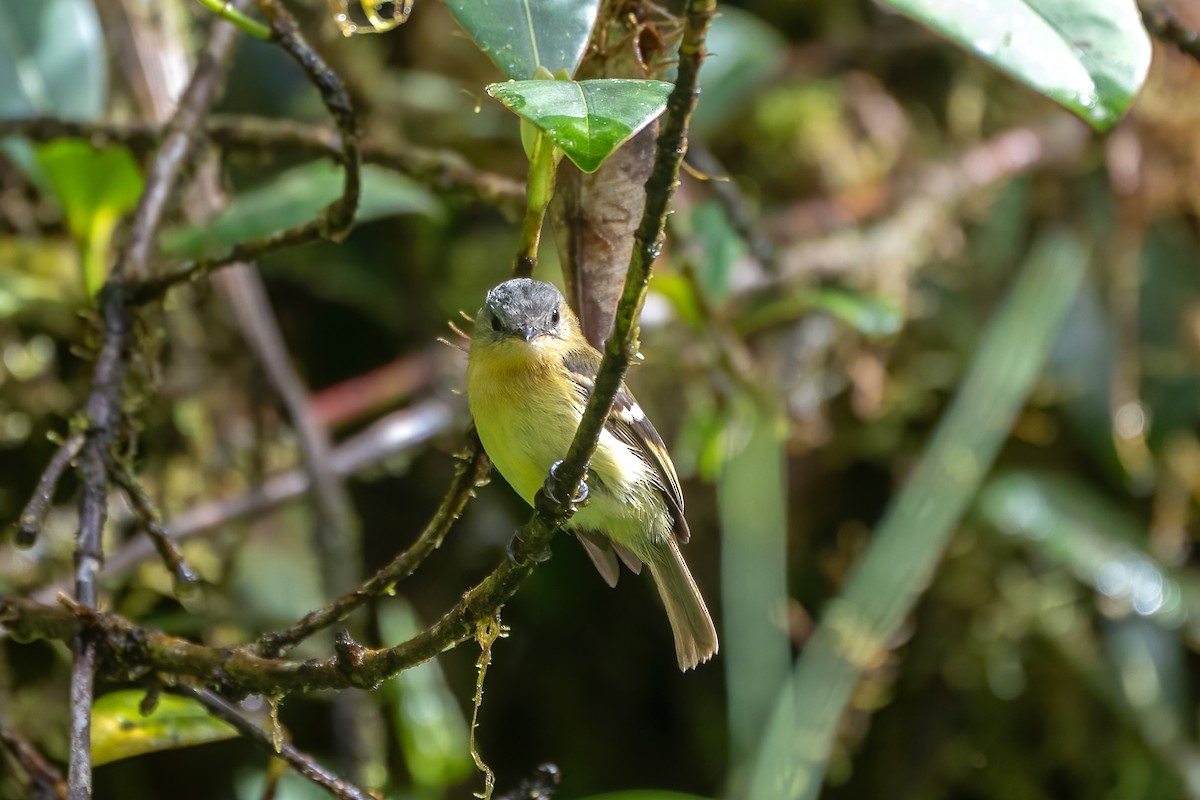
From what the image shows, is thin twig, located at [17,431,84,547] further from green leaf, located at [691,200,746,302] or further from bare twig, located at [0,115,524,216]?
green leaf, located at [691,200,746,302]

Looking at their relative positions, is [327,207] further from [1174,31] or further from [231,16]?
[1174,31]

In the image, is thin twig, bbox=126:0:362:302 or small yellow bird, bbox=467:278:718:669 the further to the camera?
small yellow bird, bbox=467:278:718:669

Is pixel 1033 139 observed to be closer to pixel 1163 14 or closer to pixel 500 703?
pixel 1163 14

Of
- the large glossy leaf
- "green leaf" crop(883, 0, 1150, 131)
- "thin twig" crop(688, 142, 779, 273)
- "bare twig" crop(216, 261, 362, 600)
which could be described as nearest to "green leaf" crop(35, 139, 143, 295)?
"bare twig" crop(216, 261, 362, 600)

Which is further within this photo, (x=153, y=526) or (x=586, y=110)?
(x=153, y=526)

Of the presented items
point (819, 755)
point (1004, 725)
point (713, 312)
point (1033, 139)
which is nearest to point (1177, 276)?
point (1033, 139)

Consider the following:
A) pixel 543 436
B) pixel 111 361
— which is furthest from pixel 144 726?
pixel 543 436
